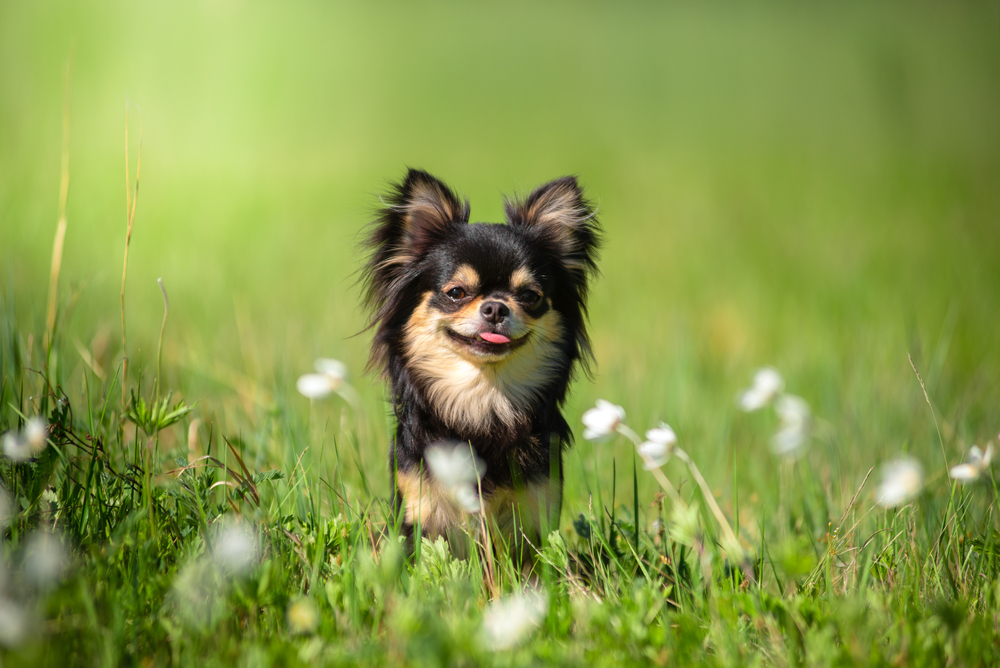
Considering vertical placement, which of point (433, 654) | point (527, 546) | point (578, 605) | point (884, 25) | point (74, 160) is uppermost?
point (884, 25)

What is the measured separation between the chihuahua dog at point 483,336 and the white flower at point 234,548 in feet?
2.17

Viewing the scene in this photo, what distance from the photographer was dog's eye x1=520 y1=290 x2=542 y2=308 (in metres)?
2.84

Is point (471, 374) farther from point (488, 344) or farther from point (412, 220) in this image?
point (412, 220)

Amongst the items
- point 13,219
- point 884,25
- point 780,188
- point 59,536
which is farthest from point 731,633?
point 884,25

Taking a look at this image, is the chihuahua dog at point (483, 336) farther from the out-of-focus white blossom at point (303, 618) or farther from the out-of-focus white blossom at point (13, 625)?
the out-of-focus white blossom at point (13, 625)

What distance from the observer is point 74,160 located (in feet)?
23.4

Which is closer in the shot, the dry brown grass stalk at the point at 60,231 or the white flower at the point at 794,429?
the white flower at the point at 794,429

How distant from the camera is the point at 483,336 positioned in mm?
2678

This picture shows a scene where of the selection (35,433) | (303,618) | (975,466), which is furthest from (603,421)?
(35,433)

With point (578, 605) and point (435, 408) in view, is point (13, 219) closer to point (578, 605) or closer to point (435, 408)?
point (435, 408)

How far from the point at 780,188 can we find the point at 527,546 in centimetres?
871

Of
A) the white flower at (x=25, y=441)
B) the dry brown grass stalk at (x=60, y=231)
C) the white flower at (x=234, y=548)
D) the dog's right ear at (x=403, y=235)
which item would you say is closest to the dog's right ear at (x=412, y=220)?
the dog's right ear at (x=403, y=235)

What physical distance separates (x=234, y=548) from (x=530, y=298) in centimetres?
159

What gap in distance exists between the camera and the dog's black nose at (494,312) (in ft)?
8.65
